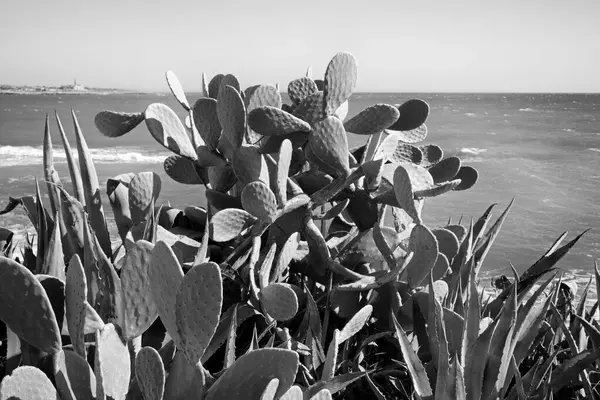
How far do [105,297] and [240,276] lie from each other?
237mm

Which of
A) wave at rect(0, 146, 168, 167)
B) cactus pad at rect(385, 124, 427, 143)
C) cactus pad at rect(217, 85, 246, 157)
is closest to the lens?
cactus pad at rect(217, 85, 246, 157)

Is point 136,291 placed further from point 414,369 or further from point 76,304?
point 414,369

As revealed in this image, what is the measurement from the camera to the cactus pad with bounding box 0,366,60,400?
1.68 ft

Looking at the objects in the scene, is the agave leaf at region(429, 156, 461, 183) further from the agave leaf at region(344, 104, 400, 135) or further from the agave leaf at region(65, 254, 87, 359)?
the agave leaf at region(65, 254, 87, 359)

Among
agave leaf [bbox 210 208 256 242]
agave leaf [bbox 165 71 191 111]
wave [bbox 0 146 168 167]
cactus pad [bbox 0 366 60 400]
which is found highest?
agave leaf [bbox 165 71 191 111]

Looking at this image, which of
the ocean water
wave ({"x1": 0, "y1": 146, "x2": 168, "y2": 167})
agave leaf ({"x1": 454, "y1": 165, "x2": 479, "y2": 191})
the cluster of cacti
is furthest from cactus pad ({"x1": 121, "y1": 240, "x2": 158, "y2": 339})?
wave ({"x1": 0, "y1": 146, "x2": 168, "y2": 167})

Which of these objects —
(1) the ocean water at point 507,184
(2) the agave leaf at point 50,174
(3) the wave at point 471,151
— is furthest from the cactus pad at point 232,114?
(3) the wave at point 471,151

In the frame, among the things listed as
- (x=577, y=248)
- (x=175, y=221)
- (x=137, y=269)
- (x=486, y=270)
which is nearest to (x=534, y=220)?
(x=577, y=248)

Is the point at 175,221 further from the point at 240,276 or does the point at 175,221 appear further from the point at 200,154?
the point at 240,276

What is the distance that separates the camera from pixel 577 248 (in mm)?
6039

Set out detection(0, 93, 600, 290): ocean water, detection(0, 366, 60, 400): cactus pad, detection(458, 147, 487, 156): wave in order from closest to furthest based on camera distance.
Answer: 1. detection(0, 366, 60, 400): cactus pad
2. detection(0, 93, 600, 290): ocean water
3. detection(458, 147, 487, 156): wave

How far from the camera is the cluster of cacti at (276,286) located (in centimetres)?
60

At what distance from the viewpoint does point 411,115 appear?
1.14 meters

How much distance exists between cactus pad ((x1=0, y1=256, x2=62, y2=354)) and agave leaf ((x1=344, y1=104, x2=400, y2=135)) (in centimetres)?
64
